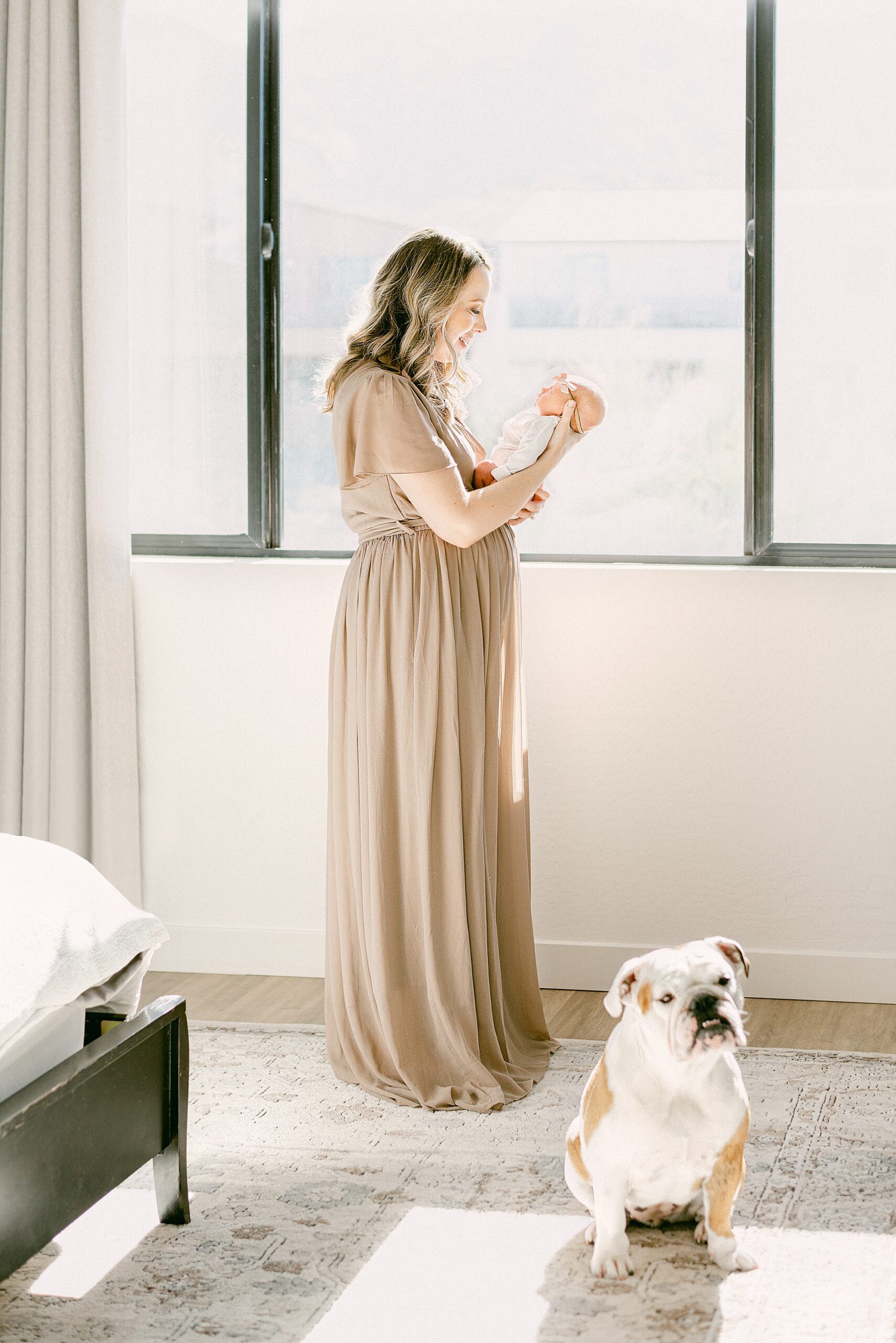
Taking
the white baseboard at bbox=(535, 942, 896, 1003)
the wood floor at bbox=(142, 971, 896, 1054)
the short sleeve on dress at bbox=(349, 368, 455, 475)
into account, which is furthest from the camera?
the white baseboard at bbox=(535, 942, 896, 1003)

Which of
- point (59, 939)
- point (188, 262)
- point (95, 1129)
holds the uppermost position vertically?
point (188, 262)

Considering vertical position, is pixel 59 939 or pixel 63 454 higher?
pixel 63 454

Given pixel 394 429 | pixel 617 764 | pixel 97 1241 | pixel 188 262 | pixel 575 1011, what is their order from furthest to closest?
pixel 188 262 < pixel 617 764 < pixel 575 1011 < pixel 394 429 < pixel 97 1241

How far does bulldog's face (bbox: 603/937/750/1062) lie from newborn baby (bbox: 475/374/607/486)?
3.55ft

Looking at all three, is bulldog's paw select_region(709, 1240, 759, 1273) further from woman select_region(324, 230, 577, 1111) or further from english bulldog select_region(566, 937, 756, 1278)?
woman select_region(324, 230, 577, 1111)

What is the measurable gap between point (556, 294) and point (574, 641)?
33.1 inches

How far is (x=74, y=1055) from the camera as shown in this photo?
176 cm

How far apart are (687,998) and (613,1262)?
16.6 inches

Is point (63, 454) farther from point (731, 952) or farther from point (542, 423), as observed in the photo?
point (731, 952)

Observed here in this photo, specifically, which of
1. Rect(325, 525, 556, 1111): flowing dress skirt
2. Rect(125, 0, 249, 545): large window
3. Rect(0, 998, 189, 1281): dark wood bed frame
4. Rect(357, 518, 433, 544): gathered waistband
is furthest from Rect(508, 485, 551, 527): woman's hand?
Rect(0, 998, 189, 1281): dark wood bed frame

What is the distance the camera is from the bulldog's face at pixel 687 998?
1.68 m

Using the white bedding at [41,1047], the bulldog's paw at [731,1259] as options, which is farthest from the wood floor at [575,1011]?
the white bedding at [41,1047]

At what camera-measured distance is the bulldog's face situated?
1.68 meters

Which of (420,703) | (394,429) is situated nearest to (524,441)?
(394,429)
